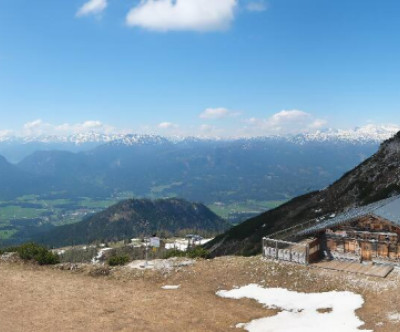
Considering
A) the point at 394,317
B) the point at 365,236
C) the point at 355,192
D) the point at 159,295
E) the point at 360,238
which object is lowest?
the point at 159,295

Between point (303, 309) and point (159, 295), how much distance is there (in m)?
12.7

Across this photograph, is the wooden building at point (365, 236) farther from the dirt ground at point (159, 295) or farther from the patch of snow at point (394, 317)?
the patch of snow at point (394, 317)

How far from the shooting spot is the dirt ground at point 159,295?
2934cm

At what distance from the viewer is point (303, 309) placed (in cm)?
3134

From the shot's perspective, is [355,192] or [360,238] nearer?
[360,238]

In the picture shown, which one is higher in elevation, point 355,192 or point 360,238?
point 355,192

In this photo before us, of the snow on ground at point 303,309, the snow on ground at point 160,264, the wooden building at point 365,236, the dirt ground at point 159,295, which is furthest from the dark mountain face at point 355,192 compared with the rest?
the snow on ground at point 303,309

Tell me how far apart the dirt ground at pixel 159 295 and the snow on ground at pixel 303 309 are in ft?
2.88

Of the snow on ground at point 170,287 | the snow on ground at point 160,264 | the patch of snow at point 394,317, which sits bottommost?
the snow on ground at point 170,287

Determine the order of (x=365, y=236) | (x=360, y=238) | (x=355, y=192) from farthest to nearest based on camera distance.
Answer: (x=355, y=192), (x=360, y=238), (x=365, y=236)

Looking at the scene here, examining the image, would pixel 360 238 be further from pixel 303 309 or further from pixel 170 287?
pixel 170 287

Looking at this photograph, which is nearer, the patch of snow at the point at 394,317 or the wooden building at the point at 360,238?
the patch of snow at the point at 394,317

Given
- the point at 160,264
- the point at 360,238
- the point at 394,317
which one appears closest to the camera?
the point at 394,317

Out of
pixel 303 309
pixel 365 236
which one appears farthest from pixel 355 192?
pixel 303 309
